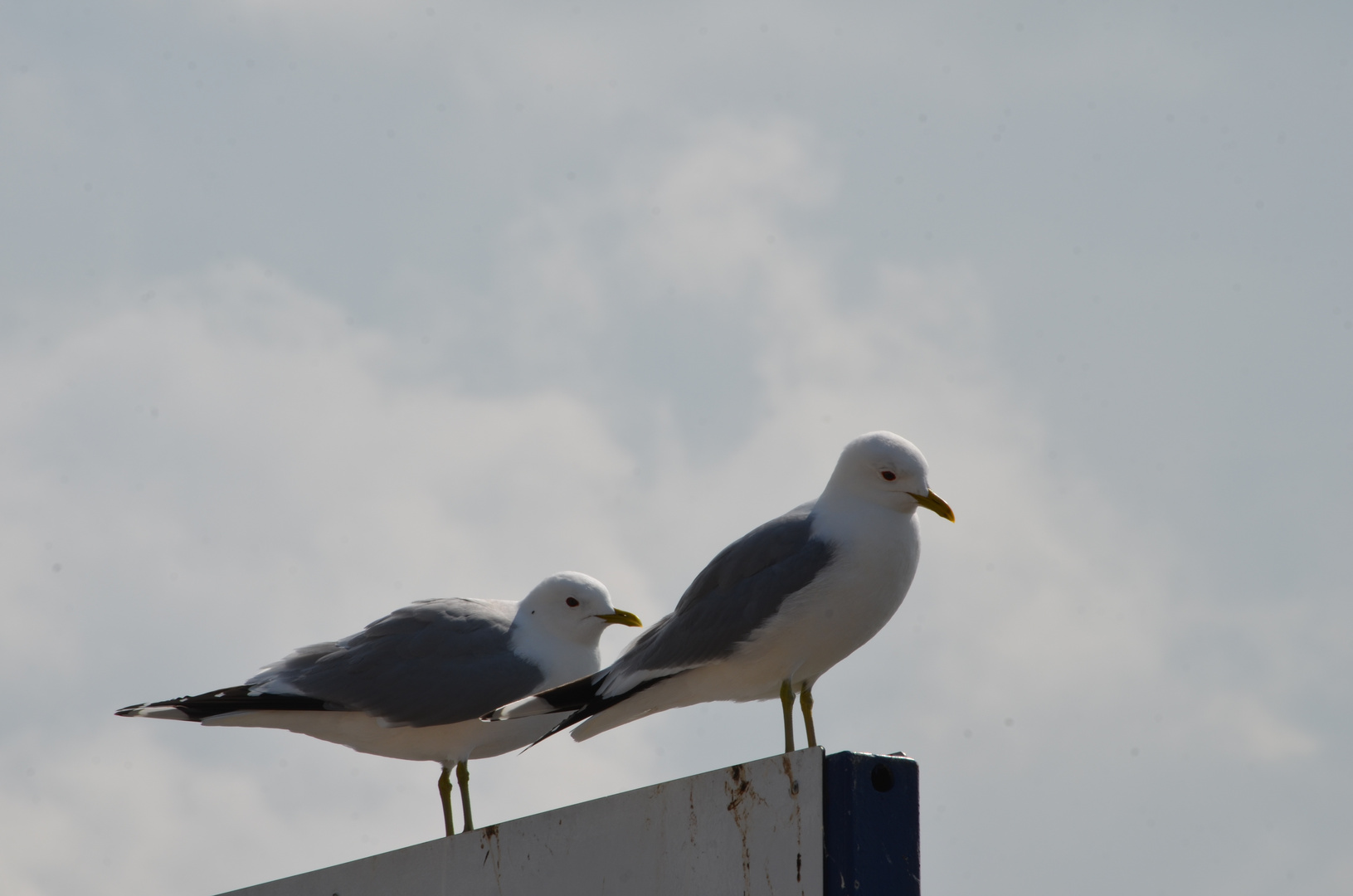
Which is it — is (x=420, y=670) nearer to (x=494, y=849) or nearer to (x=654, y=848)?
(x=494, y=849)

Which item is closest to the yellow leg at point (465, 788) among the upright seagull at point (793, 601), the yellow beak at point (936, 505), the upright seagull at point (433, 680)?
the upright seagull at point (433, 680)

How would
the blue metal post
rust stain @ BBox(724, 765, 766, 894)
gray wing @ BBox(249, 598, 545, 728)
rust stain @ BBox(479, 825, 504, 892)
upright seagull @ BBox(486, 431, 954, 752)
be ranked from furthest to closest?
gray wing @ BBox(249, 598, 545, 728) < upright seagull @ BBox(486, 431, 954, 752) < rust stain @ BBox(479, 825, 504, 892) < rust stain @ BBox(724, 765, 766, 894) < the blue metal post

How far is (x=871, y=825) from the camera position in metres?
4.24

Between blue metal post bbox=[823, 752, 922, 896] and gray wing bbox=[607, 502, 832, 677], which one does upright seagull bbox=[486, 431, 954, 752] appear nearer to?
gray wing bbox=[607, 502, 832, 677]

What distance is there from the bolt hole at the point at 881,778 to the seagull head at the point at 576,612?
419 cm

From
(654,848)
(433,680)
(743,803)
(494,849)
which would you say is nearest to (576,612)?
(433,680)

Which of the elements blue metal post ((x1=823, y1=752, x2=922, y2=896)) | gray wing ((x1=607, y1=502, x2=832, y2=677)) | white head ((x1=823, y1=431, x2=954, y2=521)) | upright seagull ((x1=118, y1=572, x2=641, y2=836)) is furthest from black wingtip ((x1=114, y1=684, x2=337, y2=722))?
blue metal post ((x1=823, y1=752, x2=922, y2=896))

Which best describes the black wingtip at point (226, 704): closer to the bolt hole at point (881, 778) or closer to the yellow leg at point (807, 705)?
the yellow leg at point (807, 705)

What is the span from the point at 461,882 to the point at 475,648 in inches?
106

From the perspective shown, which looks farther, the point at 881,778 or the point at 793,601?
the point at 793,601

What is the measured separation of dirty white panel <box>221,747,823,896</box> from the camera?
14.4 feet

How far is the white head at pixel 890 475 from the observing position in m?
6.38

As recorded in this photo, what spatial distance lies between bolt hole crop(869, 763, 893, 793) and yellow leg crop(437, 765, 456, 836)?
4.51 metres

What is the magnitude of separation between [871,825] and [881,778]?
150 millimetres
